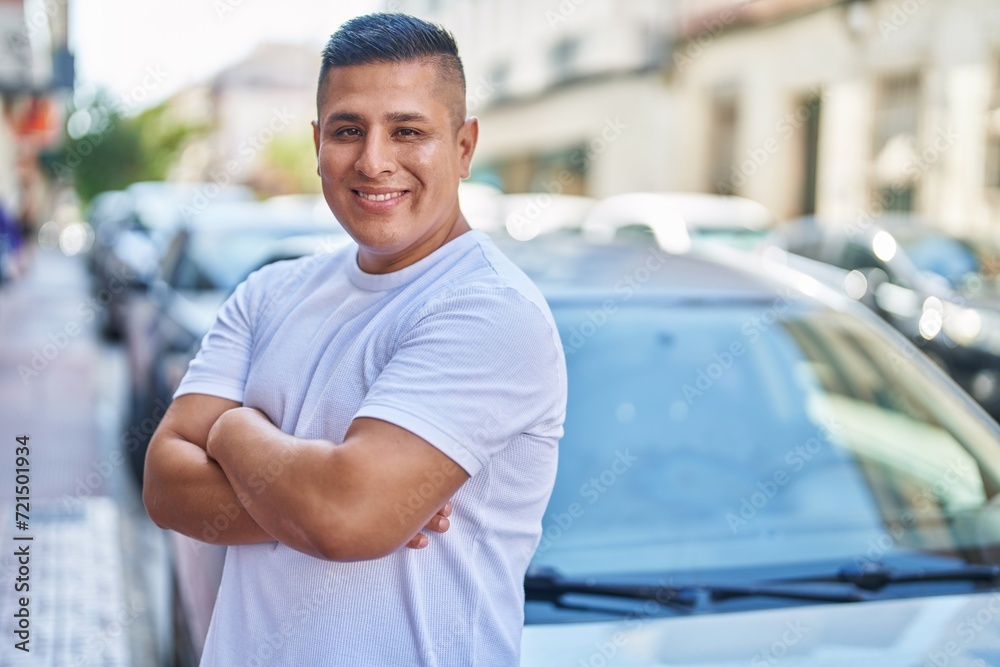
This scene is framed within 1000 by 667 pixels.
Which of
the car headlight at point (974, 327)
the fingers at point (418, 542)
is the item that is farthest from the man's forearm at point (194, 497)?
the car headlight at point (974, 327)

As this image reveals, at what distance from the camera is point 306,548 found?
1585 millimetres

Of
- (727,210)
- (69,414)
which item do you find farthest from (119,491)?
(727,210)

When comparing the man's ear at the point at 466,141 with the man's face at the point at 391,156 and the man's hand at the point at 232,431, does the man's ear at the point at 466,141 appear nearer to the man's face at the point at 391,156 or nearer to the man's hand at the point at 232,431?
the man's face at the point at 391,156

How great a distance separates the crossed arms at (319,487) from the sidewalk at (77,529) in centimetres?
246

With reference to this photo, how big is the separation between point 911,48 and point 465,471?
1631 cm

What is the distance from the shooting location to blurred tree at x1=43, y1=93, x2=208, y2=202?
34125mm

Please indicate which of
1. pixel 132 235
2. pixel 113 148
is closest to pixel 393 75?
pixel 132 235

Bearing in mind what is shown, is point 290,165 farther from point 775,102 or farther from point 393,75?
point 393,75

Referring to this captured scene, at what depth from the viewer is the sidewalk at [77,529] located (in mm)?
4094

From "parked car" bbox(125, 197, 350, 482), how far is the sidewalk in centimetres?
35

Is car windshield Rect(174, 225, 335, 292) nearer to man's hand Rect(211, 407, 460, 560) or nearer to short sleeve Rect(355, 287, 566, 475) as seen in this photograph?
man's hand Rect(211, 407, 460, 560)

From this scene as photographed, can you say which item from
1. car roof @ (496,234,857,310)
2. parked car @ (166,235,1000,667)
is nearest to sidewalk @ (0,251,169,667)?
parked car @ (166,235,1000,667)

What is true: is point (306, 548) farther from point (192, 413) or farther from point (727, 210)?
point (727, 210)

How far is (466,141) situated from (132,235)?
38.2 ft
